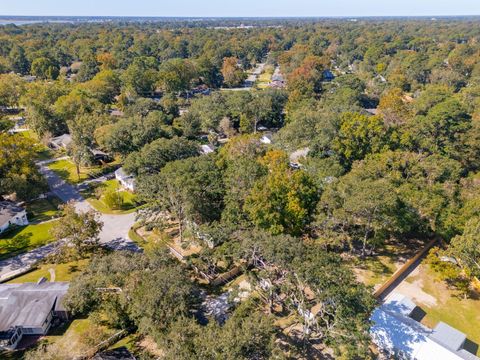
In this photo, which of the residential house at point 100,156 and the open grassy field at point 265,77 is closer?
the residential house at point 100,156

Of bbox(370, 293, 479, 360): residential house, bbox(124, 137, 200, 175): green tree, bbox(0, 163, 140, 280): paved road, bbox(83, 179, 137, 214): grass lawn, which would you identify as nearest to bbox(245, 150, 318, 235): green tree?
bbox(370, 293, 479, 360): residential house

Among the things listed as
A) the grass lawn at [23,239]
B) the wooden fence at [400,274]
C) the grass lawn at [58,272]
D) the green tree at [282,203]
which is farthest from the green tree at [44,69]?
the wooden fence at [400,274]

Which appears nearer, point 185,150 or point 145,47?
point 185,150

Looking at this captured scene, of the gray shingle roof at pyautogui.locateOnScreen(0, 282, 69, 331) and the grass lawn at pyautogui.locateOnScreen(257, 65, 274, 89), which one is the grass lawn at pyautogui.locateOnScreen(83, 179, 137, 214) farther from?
the grass lawn at pyautogui.locateOnScreen(257, 65, 274, 89)

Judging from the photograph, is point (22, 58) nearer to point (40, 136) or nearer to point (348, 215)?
point (40, 136)

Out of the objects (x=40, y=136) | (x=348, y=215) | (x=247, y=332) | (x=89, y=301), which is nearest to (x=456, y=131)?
(x=348, y=215)

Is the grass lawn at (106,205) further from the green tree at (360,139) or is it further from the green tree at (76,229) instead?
the green tree at (360,139)
